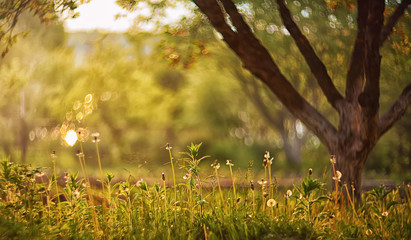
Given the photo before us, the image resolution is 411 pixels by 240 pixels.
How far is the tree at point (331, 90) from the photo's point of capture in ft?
19.3

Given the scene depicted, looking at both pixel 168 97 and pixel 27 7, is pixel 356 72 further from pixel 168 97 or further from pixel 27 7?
pixel 168 97

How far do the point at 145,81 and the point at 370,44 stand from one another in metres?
12.3

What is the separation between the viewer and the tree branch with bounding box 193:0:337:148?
18.8 feet

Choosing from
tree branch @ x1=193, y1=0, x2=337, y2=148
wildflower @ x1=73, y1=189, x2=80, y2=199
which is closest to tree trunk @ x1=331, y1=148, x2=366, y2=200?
tree branch @ x1=193, y1=0, x2=337, y2=148

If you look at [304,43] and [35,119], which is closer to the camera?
[304,43]

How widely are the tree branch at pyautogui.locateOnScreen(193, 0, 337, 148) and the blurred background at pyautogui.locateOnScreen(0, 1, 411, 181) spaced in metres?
5.38

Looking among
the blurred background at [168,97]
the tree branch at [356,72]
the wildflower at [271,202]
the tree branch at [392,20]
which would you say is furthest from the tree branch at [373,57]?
the blurred background at [168,97]

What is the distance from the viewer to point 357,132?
21.1 feet

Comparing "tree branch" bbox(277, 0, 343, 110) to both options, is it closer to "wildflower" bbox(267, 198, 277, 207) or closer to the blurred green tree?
the blurred green tree

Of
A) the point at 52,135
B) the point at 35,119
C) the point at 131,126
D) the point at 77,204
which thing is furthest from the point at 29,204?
the point at 131,126

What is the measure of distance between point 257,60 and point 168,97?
11894 millimetres

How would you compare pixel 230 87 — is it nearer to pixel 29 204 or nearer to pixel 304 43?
pixel 304 43

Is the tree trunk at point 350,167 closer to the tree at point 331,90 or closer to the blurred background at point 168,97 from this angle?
the tree at point 331,90

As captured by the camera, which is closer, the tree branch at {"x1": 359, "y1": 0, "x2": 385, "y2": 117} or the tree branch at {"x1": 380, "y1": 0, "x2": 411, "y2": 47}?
the tree branch at {"x1": 359, "y1": 0, "x2": 385, "y2": 117}
